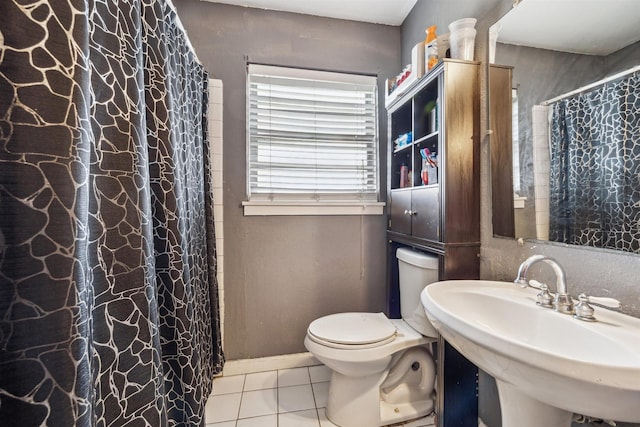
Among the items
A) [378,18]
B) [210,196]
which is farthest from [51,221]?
[378,18]

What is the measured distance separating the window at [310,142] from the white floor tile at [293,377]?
103cm

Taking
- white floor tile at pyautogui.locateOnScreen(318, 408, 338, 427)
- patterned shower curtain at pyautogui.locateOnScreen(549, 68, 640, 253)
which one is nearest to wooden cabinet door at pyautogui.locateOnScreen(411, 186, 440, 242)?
patterned shower curtain at pyautogui.locateOnScreen(549, 68, 640, 253)

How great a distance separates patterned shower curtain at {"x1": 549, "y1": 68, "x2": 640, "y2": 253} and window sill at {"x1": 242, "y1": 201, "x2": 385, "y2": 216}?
1.00 metres

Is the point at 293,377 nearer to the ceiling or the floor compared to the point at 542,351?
nearer to the floor

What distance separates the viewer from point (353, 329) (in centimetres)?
131

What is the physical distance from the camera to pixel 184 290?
896mm

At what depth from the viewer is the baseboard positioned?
167cm

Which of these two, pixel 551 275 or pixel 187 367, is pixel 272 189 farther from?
pixel 551 275

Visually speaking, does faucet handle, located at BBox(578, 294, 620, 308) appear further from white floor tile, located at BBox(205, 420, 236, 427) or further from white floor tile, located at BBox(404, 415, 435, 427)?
white floor tile, located at BBox(205, 420, 236, 427)

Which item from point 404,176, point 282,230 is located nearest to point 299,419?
point 282,230

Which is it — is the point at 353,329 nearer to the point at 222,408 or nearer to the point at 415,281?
the point at 415,281

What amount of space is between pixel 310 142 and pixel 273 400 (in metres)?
1.55

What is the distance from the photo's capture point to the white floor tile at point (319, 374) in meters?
1.61

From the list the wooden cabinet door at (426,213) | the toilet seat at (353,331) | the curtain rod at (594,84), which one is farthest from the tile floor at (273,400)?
the curtain rod at (594,84)
